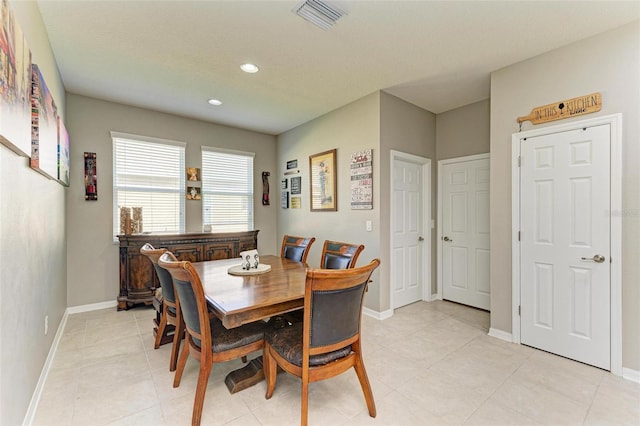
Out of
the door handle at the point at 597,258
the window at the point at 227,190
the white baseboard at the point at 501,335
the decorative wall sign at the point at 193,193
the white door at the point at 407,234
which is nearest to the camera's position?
the door handle at the point at 597,258

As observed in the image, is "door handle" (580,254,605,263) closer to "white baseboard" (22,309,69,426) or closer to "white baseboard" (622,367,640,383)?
"white baseboard" (622,367,640,383)

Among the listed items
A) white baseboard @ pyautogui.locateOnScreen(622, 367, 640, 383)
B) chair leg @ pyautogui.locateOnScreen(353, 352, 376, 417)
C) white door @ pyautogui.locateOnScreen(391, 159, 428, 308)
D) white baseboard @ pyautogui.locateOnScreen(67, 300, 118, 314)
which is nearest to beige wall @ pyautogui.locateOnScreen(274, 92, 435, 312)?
white door @ pyautogui.locateOnScreen(391, 159, 428, 308)

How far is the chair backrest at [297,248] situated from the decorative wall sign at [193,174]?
2.09m

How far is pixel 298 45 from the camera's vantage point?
2.52 metres

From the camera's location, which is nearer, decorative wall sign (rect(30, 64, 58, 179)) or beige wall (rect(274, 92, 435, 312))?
decorative wall sign (rect(30, 64, 58, 179))

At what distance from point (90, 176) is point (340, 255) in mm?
3471

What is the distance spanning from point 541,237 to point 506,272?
0.48 metres

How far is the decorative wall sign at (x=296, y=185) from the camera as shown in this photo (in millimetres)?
4798

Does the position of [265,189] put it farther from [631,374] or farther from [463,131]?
[631,374]

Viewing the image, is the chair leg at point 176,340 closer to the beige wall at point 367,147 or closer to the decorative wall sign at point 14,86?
the decorative wall sign at point 14,86

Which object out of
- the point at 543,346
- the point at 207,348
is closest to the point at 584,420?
the point at 543,346

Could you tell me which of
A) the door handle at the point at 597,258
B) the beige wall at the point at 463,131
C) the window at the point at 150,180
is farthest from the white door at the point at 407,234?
the window at the point at 150,180

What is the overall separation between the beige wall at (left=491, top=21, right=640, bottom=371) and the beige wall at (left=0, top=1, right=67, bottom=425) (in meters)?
3.74

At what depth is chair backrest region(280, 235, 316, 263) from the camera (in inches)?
121
